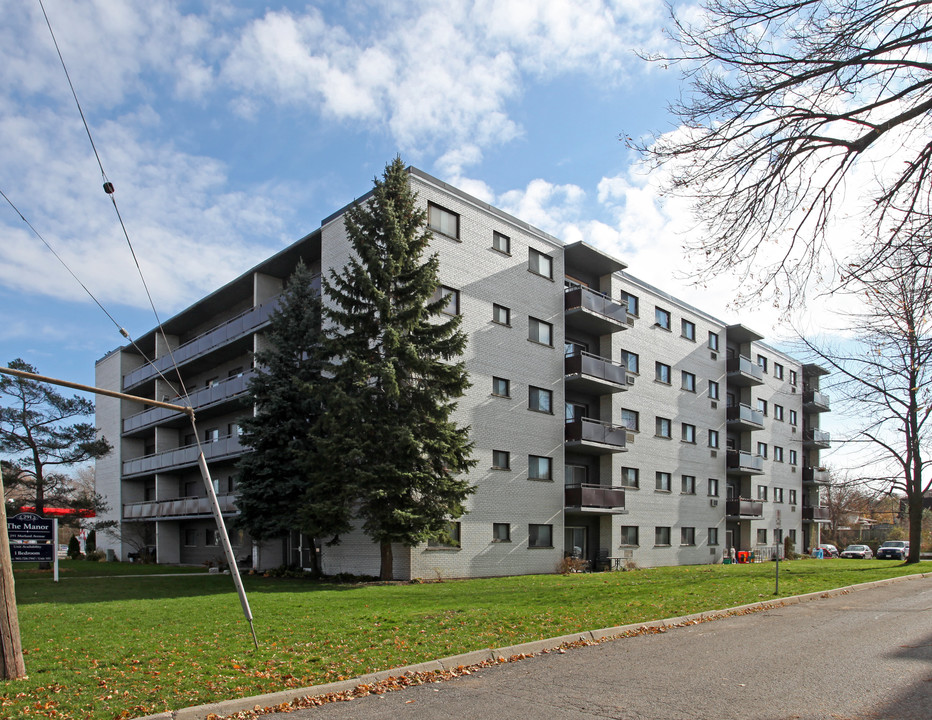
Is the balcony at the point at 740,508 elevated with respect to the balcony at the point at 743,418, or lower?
lower

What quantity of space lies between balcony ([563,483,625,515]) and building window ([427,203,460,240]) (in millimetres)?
11551

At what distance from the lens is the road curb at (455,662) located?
7215 mm

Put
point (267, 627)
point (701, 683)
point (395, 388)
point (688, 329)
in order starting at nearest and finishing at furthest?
point (701, 683) → point (267, 627) → point (395, 388) → point (688, 329)

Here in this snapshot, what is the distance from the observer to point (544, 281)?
102ft

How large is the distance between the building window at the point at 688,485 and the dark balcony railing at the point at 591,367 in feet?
32.8

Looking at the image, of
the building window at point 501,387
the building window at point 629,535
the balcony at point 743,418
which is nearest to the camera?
the building window at point 501,387

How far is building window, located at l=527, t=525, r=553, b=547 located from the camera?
28.6m

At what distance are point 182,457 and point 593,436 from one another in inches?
853

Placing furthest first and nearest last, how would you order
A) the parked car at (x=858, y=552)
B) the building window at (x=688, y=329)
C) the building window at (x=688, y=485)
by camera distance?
the parked car at (x=858, y=552)
the building window at (x=688, y=329)
the building window at (x=688, y=485)

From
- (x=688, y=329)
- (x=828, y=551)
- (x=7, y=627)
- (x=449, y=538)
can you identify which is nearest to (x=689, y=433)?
(x=688, y=329)

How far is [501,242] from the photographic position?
2956 cm

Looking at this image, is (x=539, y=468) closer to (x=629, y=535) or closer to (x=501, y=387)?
(x=501, y=387)

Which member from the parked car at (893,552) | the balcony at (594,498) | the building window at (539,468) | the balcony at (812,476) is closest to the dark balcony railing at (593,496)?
the balcony at (594,498)

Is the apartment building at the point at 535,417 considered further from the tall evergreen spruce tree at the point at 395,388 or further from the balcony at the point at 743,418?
the tall evergreen spruce tree at the point at 395,388
